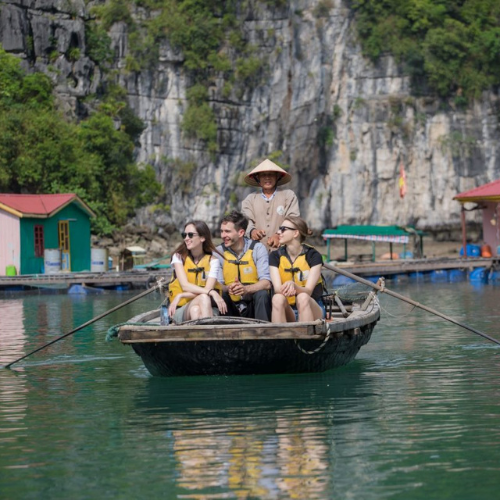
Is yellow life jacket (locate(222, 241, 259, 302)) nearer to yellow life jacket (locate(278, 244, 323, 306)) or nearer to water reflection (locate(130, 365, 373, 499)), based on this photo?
yellow life jacket (locate(278, 244, 323, 306))

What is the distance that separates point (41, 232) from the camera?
109 feet

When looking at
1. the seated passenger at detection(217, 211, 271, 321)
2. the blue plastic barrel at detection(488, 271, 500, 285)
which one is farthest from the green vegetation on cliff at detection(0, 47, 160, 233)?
the seated passenger at detection(217, 211, 271, 321)

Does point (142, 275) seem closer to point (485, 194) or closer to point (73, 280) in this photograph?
point (73, 280)

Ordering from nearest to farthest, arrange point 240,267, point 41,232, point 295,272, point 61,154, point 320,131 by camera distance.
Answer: point 295,272 → point 240,267 → point 41,232 → point 61,154 → point 320,131

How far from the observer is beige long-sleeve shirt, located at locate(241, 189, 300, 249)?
10.4 metres

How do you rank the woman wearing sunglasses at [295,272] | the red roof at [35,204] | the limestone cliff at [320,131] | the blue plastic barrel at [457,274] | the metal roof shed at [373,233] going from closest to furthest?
the woman wearing sunglasses at [295,272] → the red roof at [35,204] → the blue plastic barrel at [457,274] → the metal roof shed at [373,233] → the limestone cliff at [320,131]

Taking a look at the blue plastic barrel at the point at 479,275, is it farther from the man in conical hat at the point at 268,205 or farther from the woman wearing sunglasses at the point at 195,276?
the woman wearing sunglasses at the point at 195,276

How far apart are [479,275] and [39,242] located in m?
14.2

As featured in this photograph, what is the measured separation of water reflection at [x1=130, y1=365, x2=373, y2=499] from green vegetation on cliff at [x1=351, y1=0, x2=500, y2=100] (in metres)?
45.8

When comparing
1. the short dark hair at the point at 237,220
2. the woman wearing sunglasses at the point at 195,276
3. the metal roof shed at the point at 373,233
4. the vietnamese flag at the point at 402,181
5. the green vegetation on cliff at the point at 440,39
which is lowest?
the woman wearing sunglasses at the point at 195,276

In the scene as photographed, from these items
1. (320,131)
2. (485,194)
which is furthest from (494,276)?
(320,131)

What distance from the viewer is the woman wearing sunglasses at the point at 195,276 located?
9.66 m

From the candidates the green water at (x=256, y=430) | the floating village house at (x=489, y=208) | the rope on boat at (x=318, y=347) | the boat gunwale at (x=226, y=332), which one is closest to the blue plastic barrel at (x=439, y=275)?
the floating village house at (x=489, y=208)

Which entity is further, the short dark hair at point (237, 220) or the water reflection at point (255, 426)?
the short dark hair at point (237, 220)
